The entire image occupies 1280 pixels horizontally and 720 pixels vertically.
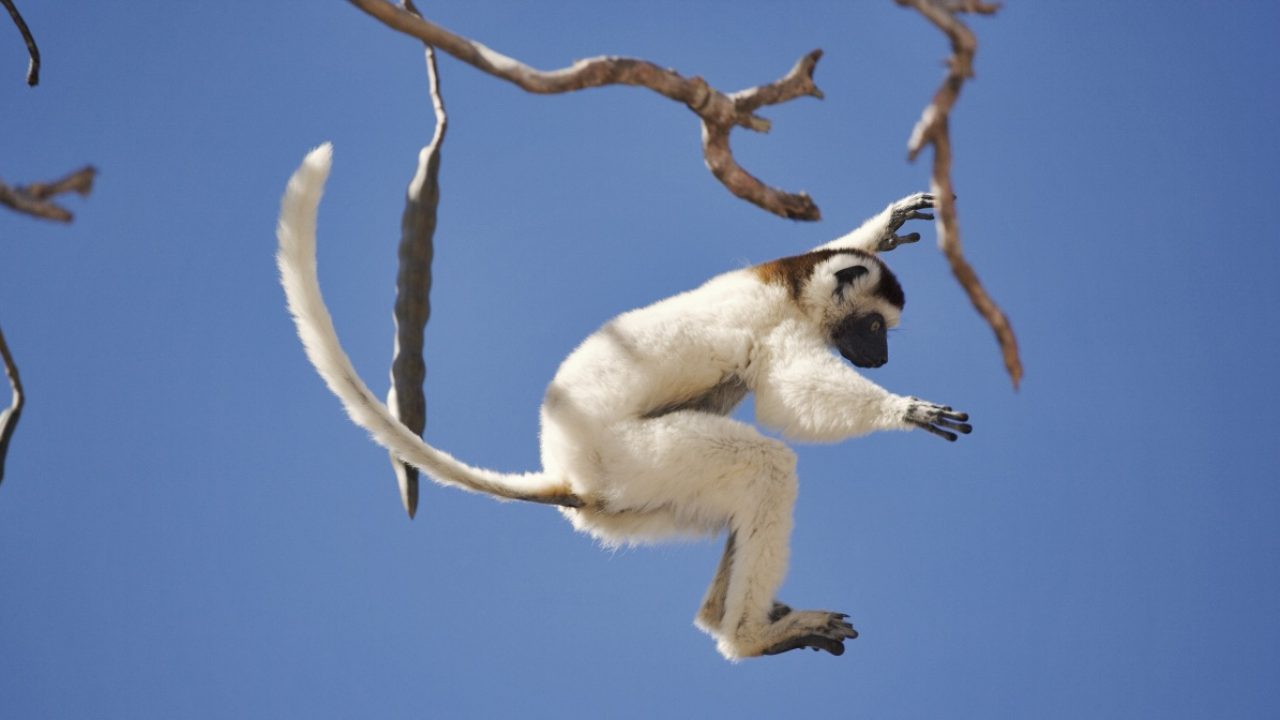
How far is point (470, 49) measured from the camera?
268 cm

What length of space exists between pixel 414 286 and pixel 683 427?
925mm

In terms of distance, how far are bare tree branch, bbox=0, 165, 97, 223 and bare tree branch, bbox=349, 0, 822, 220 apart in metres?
0.85

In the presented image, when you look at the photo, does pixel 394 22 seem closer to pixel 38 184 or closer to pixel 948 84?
pixel 38 184

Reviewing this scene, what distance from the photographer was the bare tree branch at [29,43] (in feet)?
12.0

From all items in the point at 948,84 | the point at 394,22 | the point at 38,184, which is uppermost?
the point at 394,22

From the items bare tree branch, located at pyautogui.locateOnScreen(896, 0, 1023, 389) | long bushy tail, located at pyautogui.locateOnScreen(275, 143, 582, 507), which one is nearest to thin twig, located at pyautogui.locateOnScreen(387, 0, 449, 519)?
long bushy tail, located at pyautogui.locateOnScreen(275, 143, 582, 507)

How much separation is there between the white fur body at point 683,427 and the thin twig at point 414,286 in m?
0.20

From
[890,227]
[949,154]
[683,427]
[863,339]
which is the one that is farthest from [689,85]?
[890,227]

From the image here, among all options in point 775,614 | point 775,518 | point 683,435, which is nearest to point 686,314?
point 683,435

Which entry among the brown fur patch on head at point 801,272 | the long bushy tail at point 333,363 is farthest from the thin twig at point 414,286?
the brown fur patch on head at point 801,272

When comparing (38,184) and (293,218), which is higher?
(293,218)

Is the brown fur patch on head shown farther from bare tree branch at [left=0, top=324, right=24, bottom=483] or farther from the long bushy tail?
bare tree branch at [left=0, top=324, right=24, bottom=483]

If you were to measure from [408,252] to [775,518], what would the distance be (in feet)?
4.49

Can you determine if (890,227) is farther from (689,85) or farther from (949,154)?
(949,154)
